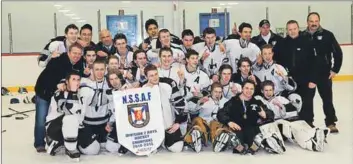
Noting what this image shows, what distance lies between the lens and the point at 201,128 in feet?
12.6

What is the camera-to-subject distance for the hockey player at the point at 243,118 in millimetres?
3723

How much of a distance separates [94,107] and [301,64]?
1.96 m

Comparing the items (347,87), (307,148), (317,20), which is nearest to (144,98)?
(307,148)

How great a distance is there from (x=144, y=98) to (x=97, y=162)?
64 cm

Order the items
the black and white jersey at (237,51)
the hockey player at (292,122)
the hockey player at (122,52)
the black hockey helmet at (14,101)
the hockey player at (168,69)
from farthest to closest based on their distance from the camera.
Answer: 1. the black hockey helmet at (14,101)
2. the black and white jersey at (237,51)
3. the hockey player at (122,52)
4. the hockey player at (168,69)
5. the hockey player at (292,122)

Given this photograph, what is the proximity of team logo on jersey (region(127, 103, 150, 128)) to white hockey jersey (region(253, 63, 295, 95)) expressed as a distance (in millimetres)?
1109

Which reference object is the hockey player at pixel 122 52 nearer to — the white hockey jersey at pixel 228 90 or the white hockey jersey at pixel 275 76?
the white hockey jersey at pixel 228 90

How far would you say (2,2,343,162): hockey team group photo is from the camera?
3.73 metres

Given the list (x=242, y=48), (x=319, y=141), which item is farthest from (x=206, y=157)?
(x=242, y=48)

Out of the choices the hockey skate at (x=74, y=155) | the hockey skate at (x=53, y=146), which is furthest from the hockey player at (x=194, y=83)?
the hockey skate at (x=53, y=146)

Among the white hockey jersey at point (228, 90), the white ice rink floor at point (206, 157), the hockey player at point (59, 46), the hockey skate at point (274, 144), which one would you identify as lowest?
the white ice rink floor at point (206, 157)

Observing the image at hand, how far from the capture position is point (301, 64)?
14.2 feet

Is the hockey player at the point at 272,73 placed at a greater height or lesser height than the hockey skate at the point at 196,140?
greater

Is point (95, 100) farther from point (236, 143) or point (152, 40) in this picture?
point (236, 143)
